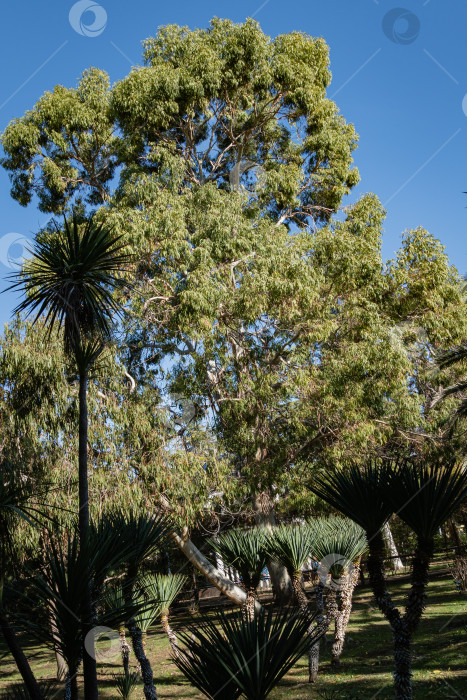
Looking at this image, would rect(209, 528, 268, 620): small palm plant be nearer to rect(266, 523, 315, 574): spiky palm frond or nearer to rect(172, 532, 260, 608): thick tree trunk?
rect(266, 523, 315, 574): spiky palm frond

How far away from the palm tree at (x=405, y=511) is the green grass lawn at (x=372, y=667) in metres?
1.64

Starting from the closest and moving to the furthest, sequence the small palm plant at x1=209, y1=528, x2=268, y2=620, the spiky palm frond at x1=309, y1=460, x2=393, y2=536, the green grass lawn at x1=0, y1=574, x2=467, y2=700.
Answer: the spiky palm frond at x1=309, y1=460, x2=393, y2=536
the green grass lawn at x1=0, y1=574, x2=467, y2=700
the small palm plant at x1=209, y1=528, x2=268, y2=620

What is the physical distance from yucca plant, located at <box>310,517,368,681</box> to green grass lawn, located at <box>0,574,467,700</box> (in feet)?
1.72

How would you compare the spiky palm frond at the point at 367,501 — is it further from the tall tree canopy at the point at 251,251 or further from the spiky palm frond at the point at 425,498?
the tall tree canopy at the point at 251,251

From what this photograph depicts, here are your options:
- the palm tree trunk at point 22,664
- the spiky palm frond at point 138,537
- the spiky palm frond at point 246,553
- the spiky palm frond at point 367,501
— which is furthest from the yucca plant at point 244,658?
the spiky palm frond at point 246,553

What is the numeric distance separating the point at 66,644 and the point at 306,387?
9.53 metres

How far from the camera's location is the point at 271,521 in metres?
14.8

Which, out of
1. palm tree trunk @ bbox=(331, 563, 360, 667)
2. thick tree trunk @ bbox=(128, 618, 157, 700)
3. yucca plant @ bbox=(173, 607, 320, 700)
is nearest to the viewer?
yucca plant @ bbox=(173, 607, 320, 700)

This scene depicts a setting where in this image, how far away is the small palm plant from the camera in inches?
323

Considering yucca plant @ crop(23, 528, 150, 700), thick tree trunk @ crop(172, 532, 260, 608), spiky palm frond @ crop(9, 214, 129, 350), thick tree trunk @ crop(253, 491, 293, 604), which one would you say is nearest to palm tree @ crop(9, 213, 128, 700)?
spiky palm frond @ crop(9, 214, 129, 350)

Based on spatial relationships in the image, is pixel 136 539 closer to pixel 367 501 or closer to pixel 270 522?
pixel 367 501

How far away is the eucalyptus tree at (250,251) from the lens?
1296cm

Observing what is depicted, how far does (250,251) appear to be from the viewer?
13859 millimetres

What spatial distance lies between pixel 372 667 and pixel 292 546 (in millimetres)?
2633
